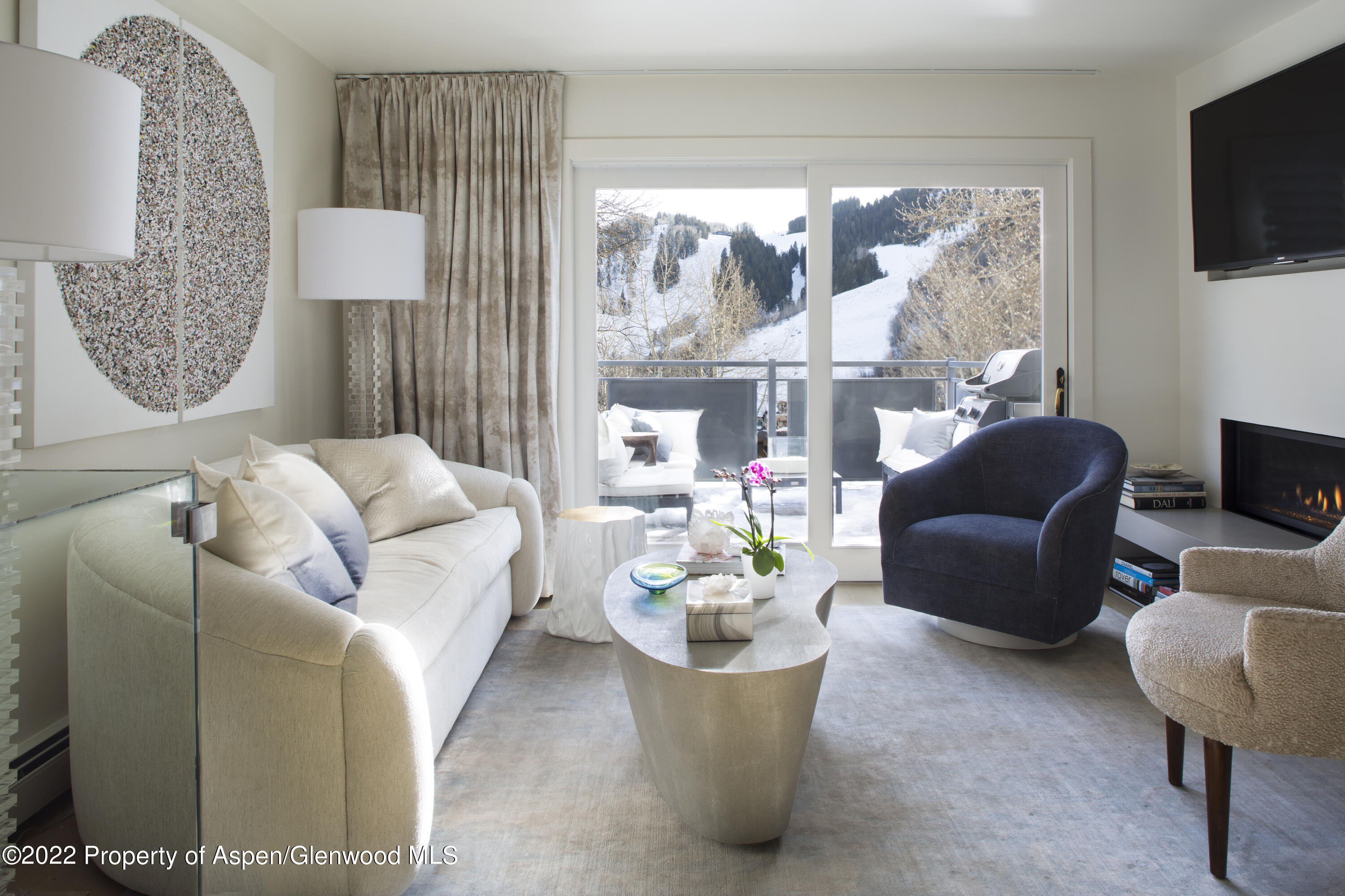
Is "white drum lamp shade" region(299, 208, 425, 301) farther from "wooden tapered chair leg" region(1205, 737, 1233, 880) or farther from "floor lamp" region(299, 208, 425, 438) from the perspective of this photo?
"wooden tapered chair leg" region(1205, 737, 1233, 880)

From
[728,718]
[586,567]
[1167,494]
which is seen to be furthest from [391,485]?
[1167,494]

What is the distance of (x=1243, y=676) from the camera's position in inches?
66.8

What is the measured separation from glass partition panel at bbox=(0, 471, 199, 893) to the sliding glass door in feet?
9.62

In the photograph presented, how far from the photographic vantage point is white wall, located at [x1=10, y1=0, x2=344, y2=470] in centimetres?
269

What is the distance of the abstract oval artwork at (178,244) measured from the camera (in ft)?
7.61

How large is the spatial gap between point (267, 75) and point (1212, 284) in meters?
4.23

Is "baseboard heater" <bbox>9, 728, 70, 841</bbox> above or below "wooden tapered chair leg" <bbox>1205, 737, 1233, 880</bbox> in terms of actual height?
above

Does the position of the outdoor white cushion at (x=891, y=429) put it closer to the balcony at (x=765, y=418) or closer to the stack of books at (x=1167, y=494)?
the balcony at (x=765, y=418)

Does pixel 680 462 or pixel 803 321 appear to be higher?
pixel 803 321

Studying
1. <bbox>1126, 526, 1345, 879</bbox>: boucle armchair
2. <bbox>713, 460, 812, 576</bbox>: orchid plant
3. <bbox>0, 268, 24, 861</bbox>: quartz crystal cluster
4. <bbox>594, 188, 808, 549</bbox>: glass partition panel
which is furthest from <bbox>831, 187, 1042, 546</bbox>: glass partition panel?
<bbox>0, 268, 24, 861</bbox>: quartz crystal cluster

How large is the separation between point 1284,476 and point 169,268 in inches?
170

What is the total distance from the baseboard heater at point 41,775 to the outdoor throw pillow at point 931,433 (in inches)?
144

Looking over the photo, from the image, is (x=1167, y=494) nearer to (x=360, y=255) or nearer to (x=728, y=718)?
(x=728, y=718)

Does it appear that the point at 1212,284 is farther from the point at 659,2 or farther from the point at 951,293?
the point at 659,2
